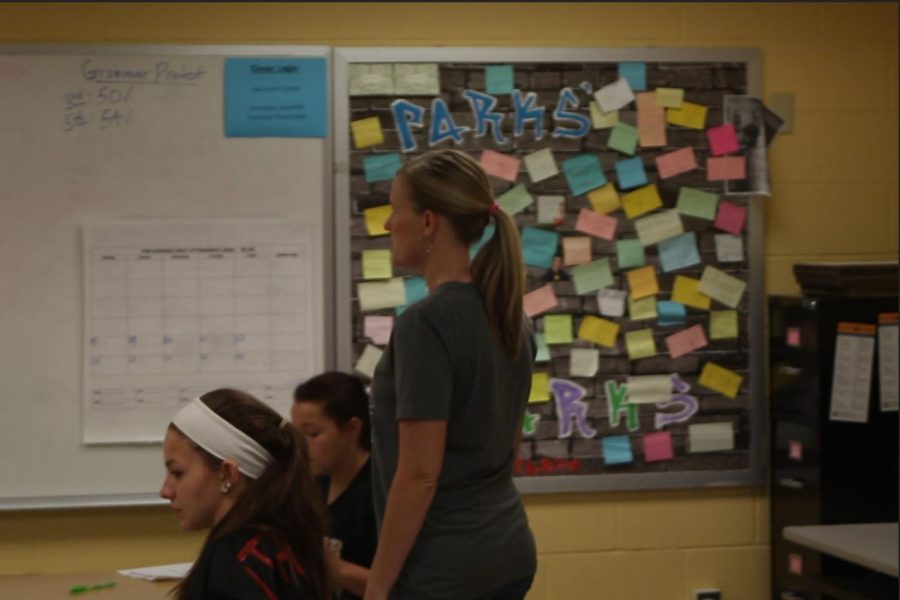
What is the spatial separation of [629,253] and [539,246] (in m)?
0.27

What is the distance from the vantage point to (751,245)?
382 centimetres

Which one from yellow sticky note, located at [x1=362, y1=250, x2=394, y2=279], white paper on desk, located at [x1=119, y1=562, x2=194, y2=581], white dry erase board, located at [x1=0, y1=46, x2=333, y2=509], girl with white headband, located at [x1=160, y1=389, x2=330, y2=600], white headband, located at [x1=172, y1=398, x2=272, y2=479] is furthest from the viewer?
yellow sticky note, located at [x1=362, y1=250, x2=394, y2=279]

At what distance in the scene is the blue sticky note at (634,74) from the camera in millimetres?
3762

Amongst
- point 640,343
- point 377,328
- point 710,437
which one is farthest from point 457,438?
point 710,437

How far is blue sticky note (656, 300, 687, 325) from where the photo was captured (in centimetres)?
380

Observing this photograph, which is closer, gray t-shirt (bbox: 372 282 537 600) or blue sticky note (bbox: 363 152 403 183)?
gray t-shirt (bbox: 372 282 537 600)

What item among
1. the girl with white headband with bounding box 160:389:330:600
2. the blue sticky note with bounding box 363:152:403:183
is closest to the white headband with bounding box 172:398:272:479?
the girl with white headband with bounding box 160:389:330:600

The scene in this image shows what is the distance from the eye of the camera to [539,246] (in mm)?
3740

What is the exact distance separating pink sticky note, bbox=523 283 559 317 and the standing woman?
1417 mm

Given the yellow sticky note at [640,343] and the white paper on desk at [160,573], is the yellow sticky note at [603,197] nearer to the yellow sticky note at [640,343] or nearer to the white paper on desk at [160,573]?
the yellow sticky note at [640,343]

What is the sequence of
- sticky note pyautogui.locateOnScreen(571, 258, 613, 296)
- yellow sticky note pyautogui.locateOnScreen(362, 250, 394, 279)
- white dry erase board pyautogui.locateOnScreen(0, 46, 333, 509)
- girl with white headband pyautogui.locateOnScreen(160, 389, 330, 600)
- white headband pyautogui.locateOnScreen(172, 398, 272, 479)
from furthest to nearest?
sticky note pyautogui.locateOnScreen(571, 258, 613, 296) < yellow sticky note pyautogui.locateOnScreen(362, 250, 394, 279) < white dry erase board pyautogui.locateOnScreen(0, 46, 333, 509) < white headband pyautogui.locateOnScreen(172, 398, 272, 479) < girl with white headband pyautogui.locateOnScreen(160, 389, 330, 600)

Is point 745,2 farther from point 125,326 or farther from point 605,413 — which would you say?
point 125,326

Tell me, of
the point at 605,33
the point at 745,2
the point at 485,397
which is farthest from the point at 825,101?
the point at 485,397

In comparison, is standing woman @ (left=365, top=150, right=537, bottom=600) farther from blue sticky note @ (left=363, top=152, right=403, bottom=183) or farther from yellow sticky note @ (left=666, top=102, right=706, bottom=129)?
yellow sticky note @ (left=666, top=102, right=706, bottom=129)
